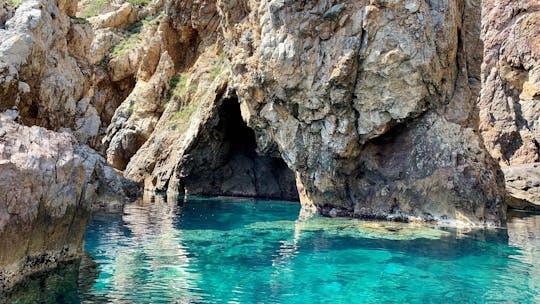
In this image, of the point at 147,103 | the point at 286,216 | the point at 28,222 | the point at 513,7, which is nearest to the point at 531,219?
the point at 286,216

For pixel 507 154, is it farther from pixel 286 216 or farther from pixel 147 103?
pixel 147 103

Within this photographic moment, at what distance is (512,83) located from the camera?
38.4 metres

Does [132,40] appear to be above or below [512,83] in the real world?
above

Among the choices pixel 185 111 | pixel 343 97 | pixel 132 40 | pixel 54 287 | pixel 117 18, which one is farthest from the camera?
pixel 117 18

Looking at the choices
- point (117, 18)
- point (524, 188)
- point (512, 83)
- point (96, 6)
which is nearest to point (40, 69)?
point (524, 188)

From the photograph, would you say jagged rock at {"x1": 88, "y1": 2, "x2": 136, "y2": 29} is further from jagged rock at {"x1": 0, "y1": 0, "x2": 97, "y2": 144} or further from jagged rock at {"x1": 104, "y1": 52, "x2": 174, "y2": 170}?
jagged rock at {"x1": 0, "y1": 0, "x2": 97, "y2": 144}

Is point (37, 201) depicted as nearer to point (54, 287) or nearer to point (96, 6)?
point (54, 287)

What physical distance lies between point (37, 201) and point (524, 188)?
30712mm

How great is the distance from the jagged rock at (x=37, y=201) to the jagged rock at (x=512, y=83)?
3556 centimetres

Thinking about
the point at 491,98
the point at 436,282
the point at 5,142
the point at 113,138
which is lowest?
the point at 436,282

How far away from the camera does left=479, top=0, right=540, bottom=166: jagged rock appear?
3634cm

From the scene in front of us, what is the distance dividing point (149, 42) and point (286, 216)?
30.2 metres

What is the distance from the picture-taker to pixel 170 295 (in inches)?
382

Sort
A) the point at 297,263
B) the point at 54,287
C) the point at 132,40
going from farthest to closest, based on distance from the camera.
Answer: the point at 132,40 → the point at 297,263 → the point at 54,287
